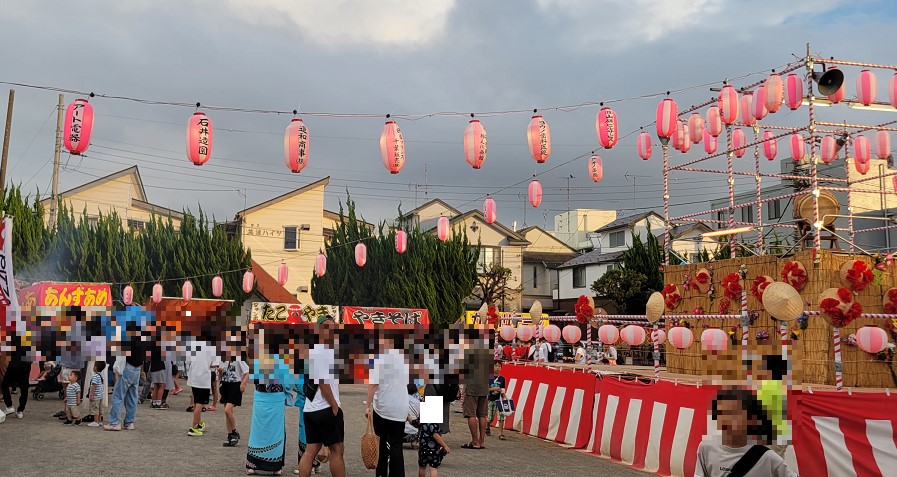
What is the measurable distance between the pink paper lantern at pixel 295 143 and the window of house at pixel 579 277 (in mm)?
34878

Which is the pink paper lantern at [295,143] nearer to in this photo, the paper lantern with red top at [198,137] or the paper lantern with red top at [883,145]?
the paper lantern with red top at [198,137]

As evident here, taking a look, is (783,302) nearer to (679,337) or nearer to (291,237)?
(679,337)

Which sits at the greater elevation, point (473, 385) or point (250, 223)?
point (250, 223)

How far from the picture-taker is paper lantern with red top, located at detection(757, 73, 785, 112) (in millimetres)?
15328

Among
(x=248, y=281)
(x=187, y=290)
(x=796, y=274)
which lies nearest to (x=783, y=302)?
(x=796, y=274)

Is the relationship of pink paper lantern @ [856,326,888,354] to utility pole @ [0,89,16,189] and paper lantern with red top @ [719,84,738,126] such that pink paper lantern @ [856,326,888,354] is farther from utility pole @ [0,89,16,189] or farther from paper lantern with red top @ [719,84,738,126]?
utility pole @ [0,89,16,189]

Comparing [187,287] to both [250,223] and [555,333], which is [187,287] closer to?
[250,223]

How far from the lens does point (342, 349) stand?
8281mm

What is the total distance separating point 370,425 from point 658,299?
8414 millimetres

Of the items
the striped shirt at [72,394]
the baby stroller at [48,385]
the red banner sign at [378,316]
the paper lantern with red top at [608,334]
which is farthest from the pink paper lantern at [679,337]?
the red banner sign at [378,316]

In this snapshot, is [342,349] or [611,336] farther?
[611,336]

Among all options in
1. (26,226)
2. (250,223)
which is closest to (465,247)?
Result: (250,223)

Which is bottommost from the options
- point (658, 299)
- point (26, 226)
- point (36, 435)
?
point (36, 435)

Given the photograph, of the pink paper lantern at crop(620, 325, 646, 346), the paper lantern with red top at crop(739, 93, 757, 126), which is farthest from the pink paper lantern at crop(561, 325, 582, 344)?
the paper lantern with red top at crop(739, 93, 757, 126)
